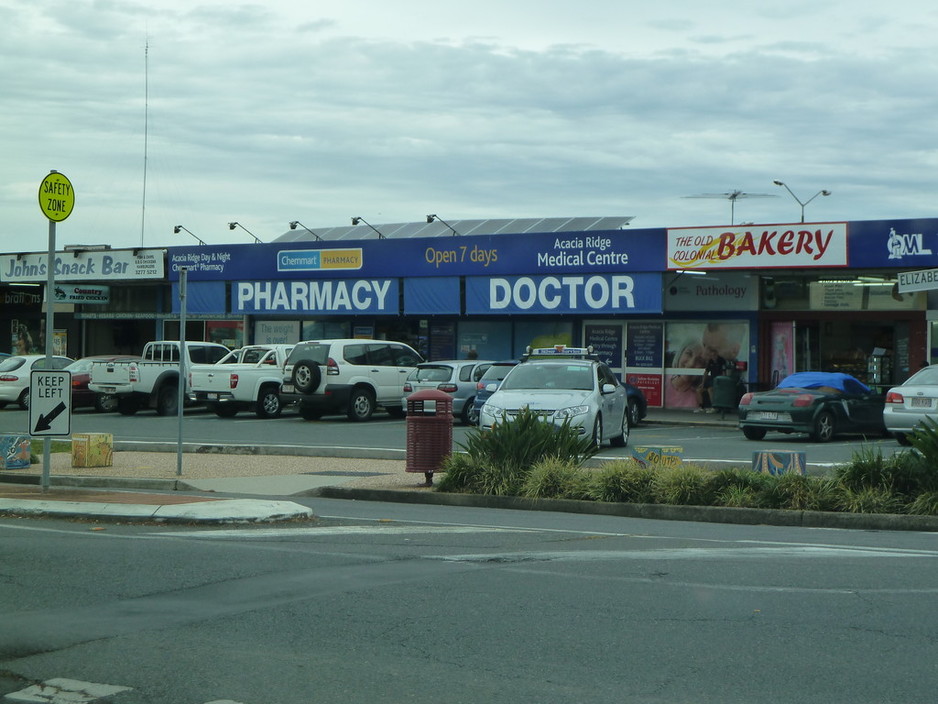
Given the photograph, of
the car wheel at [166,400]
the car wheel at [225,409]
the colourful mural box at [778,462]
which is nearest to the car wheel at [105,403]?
the car wheel at [166,400]

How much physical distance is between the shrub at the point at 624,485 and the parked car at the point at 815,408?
888 cm

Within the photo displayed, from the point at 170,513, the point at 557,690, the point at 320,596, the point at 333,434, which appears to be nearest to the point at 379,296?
the point at 333,434

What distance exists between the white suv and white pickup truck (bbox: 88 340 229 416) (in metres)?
4.03

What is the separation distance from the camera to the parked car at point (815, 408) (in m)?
21.7

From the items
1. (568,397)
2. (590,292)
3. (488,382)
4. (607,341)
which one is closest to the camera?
(568,397)

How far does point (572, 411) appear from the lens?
1886cm

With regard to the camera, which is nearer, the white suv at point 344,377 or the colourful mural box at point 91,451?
the colourful mural box at point 91,451

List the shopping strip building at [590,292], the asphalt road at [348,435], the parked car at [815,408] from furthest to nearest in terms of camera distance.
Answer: the shopping strip building at [590,292] < the parked car at [815,408] < the asphalt road at [348,435]

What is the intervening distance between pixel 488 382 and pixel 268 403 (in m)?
6.88

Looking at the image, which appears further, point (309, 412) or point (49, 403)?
point (309, 412)

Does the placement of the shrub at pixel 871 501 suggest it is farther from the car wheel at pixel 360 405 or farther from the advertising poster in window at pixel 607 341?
the advertising poster in window at pixel 607 341

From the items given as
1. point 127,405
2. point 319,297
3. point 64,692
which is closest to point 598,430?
point 64,692

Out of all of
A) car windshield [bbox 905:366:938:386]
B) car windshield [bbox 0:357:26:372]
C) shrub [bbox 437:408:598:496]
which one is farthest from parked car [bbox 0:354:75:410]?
car windshield [bbox 905:366:938:386]

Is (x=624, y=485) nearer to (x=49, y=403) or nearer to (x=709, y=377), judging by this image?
(x=49, y=403)
